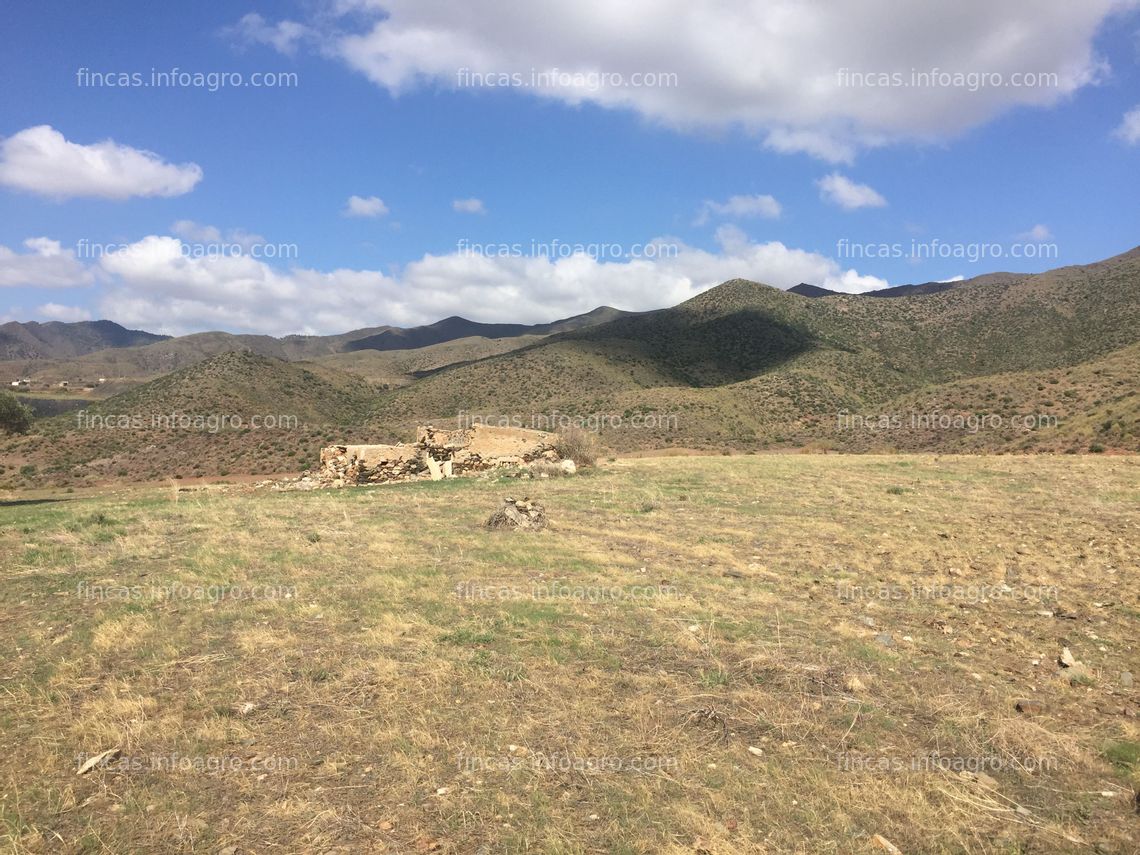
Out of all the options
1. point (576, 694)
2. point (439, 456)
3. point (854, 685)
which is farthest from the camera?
point (439, 456)

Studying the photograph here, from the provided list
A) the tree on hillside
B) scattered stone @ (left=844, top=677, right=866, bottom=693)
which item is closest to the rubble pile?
the tree on hillside

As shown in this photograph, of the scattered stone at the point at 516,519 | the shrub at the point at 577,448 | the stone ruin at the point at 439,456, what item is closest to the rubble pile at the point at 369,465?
the stone ruin at the point at 439,456

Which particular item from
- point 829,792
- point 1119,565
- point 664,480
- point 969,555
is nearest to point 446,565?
point 829,792

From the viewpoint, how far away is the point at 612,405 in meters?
58.3

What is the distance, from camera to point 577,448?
26.9m

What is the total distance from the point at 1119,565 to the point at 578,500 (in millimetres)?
11393

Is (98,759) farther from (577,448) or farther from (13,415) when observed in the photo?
(13,415)

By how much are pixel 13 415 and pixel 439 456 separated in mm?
19492

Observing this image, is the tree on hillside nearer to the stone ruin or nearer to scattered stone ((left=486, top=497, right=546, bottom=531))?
the stone ruin

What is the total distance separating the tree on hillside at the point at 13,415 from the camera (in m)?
28.0

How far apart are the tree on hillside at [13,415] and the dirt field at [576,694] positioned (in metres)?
21.8

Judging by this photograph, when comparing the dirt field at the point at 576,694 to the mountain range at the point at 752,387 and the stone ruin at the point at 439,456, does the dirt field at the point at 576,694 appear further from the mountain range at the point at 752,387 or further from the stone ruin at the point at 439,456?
the mountain range at the point at 752,387

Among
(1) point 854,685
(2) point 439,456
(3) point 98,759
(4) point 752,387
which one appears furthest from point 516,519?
(4) point 752,387

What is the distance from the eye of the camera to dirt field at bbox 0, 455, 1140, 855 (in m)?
4.26
